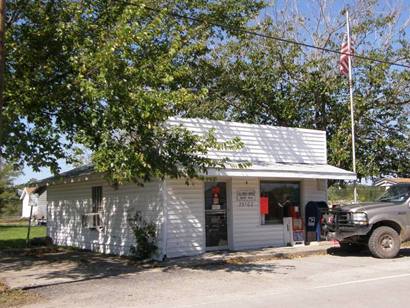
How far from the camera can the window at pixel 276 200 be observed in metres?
17.6

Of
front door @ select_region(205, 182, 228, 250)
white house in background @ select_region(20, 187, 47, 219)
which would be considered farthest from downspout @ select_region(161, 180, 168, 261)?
white house in background @ select_region(20, 187, 47, 219)

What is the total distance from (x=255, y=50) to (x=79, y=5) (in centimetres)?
1451

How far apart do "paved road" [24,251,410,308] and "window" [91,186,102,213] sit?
212 inches

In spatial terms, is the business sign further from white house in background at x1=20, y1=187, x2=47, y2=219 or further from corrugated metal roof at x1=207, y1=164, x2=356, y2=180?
white house in background at x1=20, y1=187, x2=47, y2=219

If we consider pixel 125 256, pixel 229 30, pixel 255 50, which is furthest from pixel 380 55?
pixel 125 256

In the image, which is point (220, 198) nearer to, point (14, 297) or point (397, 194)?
point (397, 194)

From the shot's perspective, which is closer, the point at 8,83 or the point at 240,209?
the point at 8,83

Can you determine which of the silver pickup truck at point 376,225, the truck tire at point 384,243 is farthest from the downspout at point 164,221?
the truck tire at point 384,243

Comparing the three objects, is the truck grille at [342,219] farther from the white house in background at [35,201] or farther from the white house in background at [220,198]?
the white house in background at [35,201]

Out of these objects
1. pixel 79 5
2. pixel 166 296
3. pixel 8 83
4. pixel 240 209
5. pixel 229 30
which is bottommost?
pixel 166 296

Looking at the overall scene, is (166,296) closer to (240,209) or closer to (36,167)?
(36,167)

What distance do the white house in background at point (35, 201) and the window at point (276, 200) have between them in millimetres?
10378

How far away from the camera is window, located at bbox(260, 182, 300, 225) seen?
1764 cm

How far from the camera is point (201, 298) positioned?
9.93 metres
